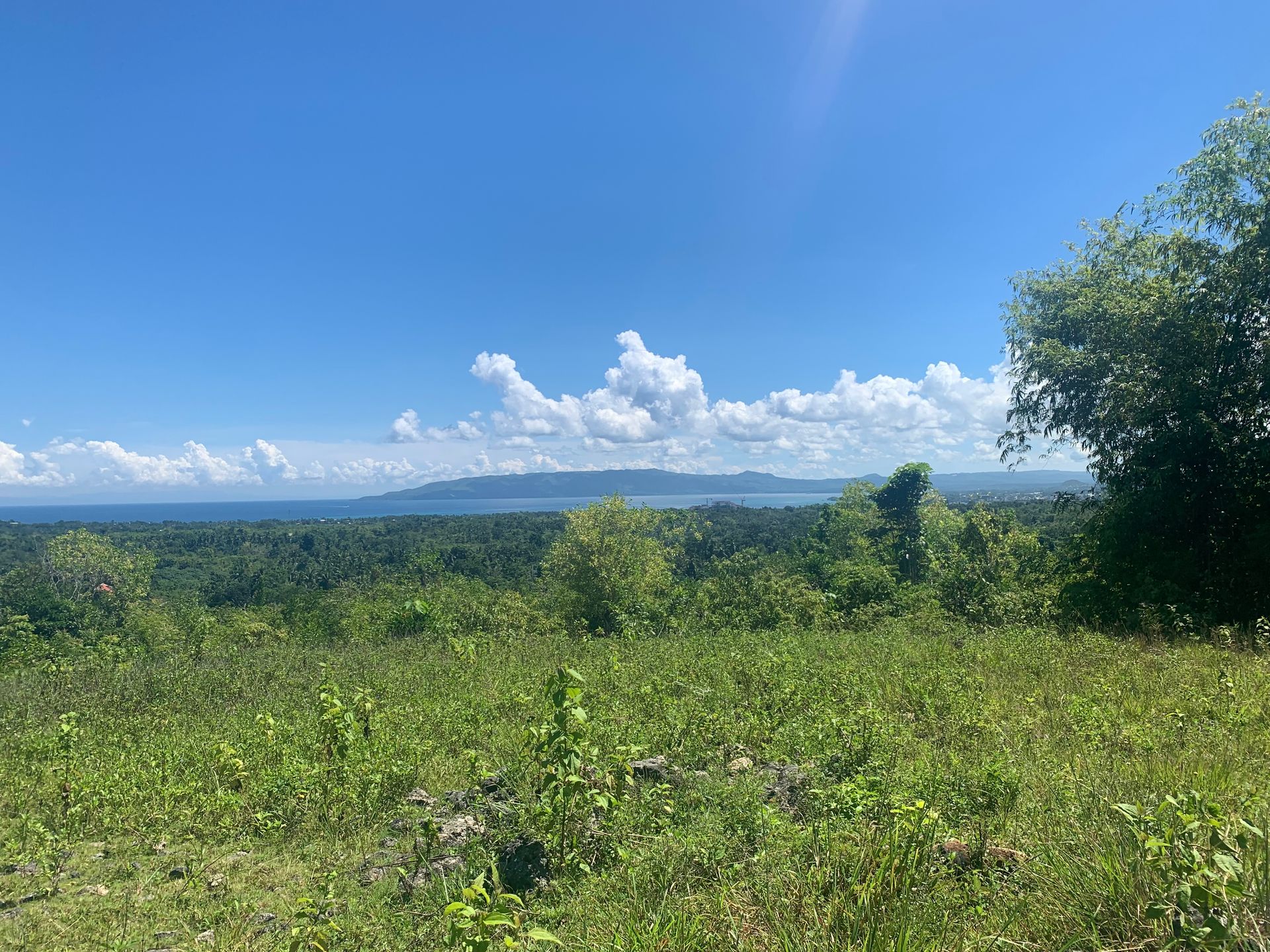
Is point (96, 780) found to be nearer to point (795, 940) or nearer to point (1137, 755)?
point (795, 940)

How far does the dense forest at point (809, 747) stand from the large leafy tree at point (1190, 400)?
53 millimetres

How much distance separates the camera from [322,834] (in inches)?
167

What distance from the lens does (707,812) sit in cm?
356

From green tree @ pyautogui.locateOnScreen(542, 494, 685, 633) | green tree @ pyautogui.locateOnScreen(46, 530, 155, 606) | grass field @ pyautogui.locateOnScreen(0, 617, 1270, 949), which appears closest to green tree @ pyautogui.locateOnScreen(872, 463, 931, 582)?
green tree @ pyautogui.locateOnScreen(542, 494, 685, 633)

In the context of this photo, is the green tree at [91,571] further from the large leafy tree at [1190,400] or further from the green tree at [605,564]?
the large leafy tree at [1190,400]

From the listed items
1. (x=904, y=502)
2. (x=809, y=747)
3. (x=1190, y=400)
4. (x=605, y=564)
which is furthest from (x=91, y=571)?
(x=1190, y=400)

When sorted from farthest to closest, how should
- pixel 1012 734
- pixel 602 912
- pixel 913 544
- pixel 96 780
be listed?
pixel 913 544, pixel 96 780, pixel 1012 734, pixel 602 912

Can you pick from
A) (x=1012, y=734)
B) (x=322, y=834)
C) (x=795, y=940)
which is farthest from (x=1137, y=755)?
(x=322, y=834)

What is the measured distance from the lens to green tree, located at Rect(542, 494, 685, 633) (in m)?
21.8

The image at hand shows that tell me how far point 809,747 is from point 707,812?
1.29 metres

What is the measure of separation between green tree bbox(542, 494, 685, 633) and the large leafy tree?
13161 millimetres

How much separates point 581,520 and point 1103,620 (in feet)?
54.4

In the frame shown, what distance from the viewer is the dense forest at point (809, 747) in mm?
2441

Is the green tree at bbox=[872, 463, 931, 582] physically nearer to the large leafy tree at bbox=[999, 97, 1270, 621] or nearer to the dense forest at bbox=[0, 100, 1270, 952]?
the dense forest at bbox=[0, 100, 1270, 952]
